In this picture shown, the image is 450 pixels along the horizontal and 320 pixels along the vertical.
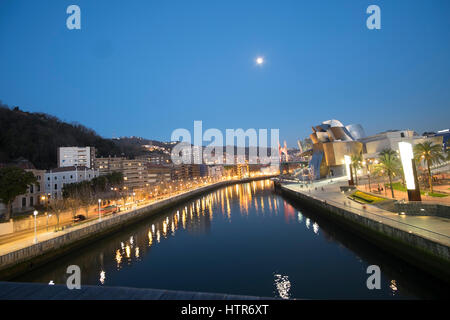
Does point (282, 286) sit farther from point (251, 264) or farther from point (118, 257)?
point (118, 257)

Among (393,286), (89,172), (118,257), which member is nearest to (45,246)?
(118,257)

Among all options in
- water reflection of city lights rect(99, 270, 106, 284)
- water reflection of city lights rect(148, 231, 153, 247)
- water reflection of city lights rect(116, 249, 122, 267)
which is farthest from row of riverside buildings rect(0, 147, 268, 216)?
water reflection of city lights rect(99, 270, 106, 284)

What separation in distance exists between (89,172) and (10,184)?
3077cm

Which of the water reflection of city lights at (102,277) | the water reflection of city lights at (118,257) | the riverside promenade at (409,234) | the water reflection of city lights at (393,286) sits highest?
the riverside promenade at (409,234)

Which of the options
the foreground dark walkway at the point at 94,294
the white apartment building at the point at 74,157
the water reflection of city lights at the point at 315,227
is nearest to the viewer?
the foreground dark walkway at the point at 94,294

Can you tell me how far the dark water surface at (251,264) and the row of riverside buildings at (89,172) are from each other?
60.3 feet

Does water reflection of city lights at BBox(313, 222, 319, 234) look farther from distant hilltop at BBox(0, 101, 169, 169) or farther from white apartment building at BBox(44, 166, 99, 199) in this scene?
distant hilltop at BBox(0, 101, 169, 169)

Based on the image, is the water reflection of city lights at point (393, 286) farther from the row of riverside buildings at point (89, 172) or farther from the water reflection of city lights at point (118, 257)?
the row of riverside buildings at point (89, 172)

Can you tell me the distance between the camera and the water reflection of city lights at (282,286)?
1035 centimetres

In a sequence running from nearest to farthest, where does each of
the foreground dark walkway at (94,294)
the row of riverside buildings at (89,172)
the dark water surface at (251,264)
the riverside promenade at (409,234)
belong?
the foreground dark walkway at (94,294)
the riverside promenade at (409,234)
the dark water surface at (251,264)
the row of riverside buildings at (89,172)

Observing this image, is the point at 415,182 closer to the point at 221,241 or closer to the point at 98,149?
the point at 221,241

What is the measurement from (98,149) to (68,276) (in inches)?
3539

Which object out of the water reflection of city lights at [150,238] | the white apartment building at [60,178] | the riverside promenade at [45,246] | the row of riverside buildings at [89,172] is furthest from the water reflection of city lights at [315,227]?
the white apartment building at [60,178]

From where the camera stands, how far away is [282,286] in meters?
11.1
